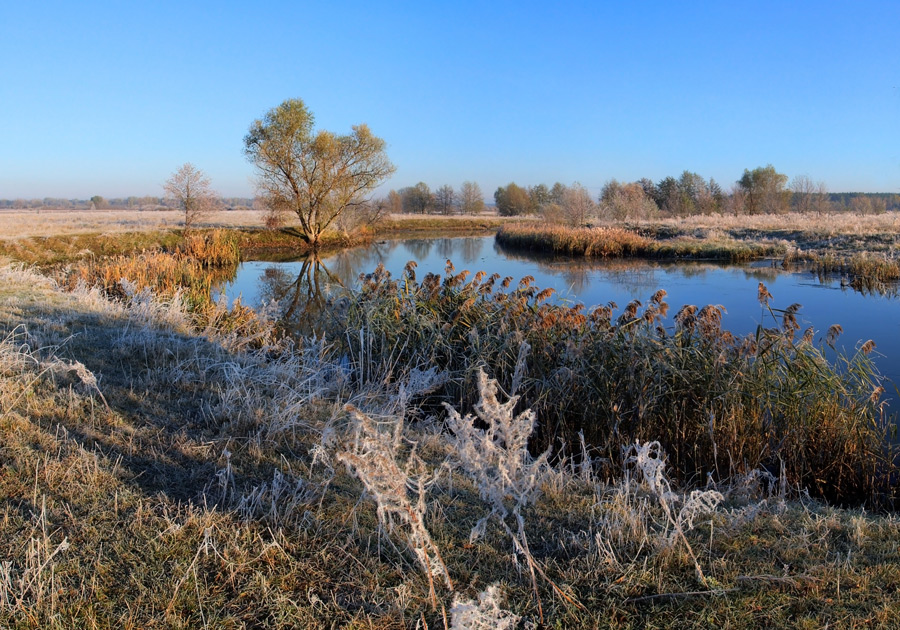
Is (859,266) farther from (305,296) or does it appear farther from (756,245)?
(305,296)

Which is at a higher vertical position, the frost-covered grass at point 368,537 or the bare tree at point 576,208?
the bare tree at point 576,208

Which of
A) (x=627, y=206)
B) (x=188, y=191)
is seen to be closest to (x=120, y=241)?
(x=188, y=191)

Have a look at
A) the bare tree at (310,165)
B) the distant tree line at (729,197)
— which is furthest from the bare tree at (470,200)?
the bare tree at (310,165)

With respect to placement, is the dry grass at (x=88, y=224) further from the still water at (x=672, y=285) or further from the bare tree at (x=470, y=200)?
the bare tree at (x=470, y=200)

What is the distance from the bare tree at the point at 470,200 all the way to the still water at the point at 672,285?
190 ft

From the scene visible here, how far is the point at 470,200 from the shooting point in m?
82.7

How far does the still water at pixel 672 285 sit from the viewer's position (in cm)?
942

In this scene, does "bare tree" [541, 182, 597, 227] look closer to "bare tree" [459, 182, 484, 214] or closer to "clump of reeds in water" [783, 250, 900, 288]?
"clump of reeds in water" [783, 250, 900, 288]

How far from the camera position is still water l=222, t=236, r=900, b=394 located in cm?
942

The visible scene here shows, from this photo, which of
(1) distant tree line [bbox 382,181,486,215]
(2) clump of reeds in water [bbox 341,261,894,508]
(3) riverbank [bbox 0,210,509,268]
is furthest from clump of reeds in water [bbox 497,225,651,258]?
(1) distant tree line [bbox 382,181,486,215]

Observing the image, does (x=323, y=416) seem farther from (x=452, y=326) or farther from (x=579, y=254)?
(x=579, y=254)

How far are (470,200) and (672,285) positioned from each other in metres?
69.5

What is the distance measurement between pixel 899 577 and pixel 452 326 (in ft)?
13.5

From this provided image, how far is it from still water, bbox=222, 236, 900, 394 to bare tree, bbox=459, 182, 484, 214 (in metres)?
57.9
